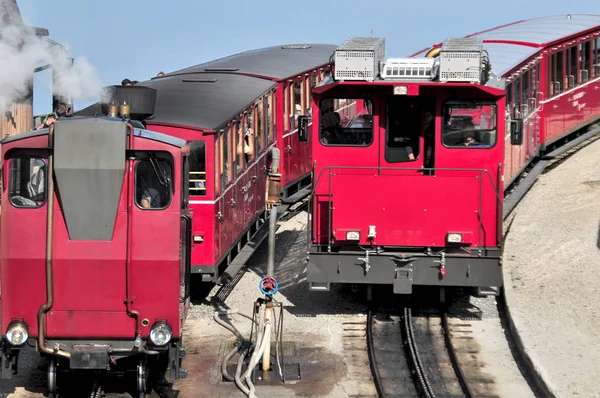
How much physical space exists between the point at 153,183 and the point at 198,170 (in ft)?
12.2

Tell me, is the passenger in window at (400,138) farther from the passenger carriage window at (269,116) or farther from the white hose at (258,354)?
the passenger carriage window at (269,116)

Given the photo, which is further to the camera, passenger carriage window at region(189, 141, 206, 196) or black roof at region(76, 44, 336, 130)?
black roof at region(76, 44, 336, 130)

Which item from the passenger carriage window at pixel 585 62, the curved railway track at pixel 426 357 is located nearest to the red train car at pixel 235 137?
the curved railway track at pixel 426 357

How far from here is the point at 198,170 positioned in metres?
14.2

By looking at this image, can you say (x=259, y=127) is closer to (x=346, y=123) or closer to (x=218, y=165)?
(x=218, y=165)

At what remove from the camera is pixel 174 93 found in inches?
632

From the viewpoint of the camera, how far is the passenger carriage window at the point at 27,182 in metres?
10.4

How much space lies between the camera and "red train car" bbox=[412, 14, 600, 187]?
19.2 m

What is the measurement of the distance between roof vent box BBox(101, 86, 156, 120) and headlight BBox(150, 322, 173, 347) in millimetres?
3137

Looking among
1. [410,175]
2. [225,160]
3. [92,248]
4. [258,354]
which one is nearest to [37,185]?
[92,248]

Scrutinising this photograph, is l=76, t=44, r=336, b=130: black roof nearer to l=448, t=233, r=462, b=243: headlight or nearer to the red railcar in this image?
the red railcar

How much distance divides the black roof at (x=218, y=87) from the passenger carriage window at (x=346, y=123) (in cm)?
150

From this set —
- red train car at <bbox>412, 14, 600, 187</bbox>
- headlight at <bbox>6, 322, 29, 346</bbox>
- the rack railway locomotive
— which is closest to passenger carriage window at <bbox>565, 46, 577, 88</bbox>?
red train car at <bbox>412, 14, 600, 187</bbox>

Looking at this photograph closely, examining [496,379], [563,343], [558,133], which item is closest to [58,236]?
[496,379]
